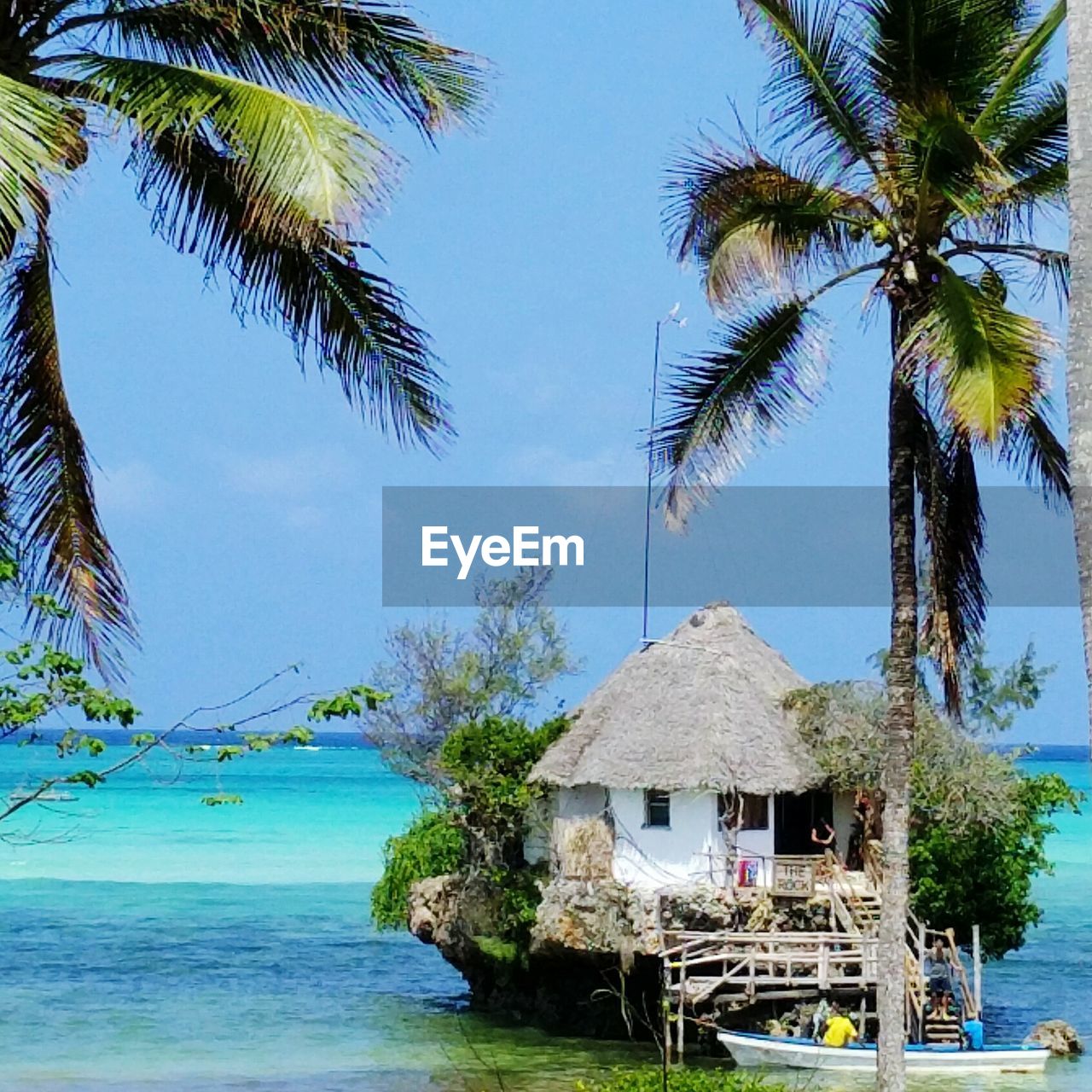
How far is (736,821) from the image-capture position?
27.6 meters

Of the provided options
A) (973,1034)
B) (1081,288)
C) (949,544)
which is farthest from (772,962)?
(1081,288)

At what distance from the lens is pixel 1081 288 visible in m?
8.53

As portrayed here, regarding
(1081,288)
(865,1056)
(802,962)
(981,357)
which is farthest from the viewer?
(802,962)

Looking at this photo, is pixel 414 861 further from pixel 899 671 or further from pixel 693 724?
pixel 899 671

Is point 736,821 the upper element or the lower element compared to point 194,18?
lower

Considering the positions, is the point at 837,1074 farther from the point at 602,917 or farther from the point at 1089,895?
the point at 1089,895

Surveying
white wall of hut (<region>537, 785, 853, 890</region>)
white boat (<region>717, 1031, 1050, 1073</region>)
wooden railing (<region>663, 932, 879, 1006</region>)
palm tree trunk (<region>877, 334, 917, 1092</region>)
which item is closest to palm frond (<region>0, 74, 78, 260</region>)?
palm tree trunk (<region>877, 334, 917, 1092</region>)

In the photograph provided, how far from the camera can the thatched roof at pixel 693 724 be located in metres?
27.6

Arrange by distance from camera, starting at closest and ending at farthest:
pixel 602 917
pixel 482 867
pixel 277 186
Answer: pixel 277 186, pixel 602 917, pixel 482 867

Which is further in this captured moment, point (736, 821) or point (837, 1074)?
point (736, 821)

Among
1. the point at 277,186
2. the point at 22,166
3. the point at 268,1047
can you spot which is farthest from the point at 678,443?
the point at 268,1047

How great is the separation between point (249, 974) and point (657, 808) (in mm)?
18477

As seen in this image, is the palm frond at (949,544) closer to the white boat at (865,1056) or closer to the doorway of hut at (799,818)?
the white boat at (865,1056)

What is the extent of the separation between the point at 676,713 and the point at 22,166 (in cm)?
2153
